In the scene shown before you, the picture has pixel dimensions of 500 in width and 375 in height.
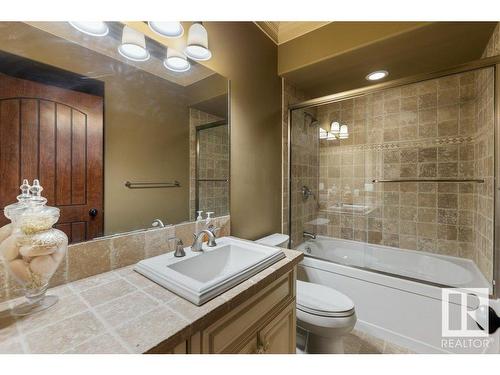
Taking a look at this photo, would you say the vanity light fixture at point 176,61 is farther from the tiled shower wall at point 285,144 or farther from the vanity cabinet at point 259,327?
the vanity cabinet at point 259,327

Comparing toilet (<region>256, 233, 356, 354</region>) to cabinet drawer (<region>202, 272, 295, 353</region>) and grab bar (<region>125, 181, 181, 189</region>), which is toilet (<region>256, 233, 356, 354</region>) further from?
grab bar (<region>125, 181, 181, 189</region>)

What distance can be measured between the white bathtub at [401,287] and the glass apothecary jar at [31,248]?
1.85 metres

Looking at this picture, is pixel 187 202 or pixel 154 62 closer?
pixel 154 62

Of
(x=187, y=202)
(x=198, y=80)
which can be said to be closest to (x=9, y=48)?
(x=198, y=80)

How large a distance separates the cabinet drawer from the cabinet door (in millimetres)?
43

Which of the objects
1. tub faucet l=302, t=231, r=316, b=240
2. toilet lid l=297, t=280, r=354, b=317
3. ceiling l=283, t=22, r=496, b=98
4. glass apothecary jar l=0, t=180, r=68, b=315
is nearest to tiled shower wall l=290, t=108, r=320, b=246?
tub faucet l=302, t=231, r=316, b=240

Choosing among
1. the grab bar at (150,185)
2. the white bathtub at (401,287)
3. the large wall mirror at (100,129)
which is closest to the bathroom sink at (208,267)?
the large wall mirror at (100,129)

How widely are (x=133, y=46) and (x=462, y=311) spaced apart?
8.16 ft

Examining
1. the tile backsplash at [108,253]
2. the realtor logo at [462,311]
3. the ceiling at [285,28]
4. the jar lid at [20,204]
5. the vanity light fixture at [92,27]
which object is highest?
the ceiling at [285,28]

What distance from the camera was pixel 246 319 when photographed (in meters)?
0.80

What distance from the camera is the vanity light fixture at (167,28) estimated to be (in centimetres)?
107

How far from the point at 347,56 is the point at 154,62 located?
142 cm

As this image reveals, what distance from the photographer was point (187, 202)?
1.26 metres
